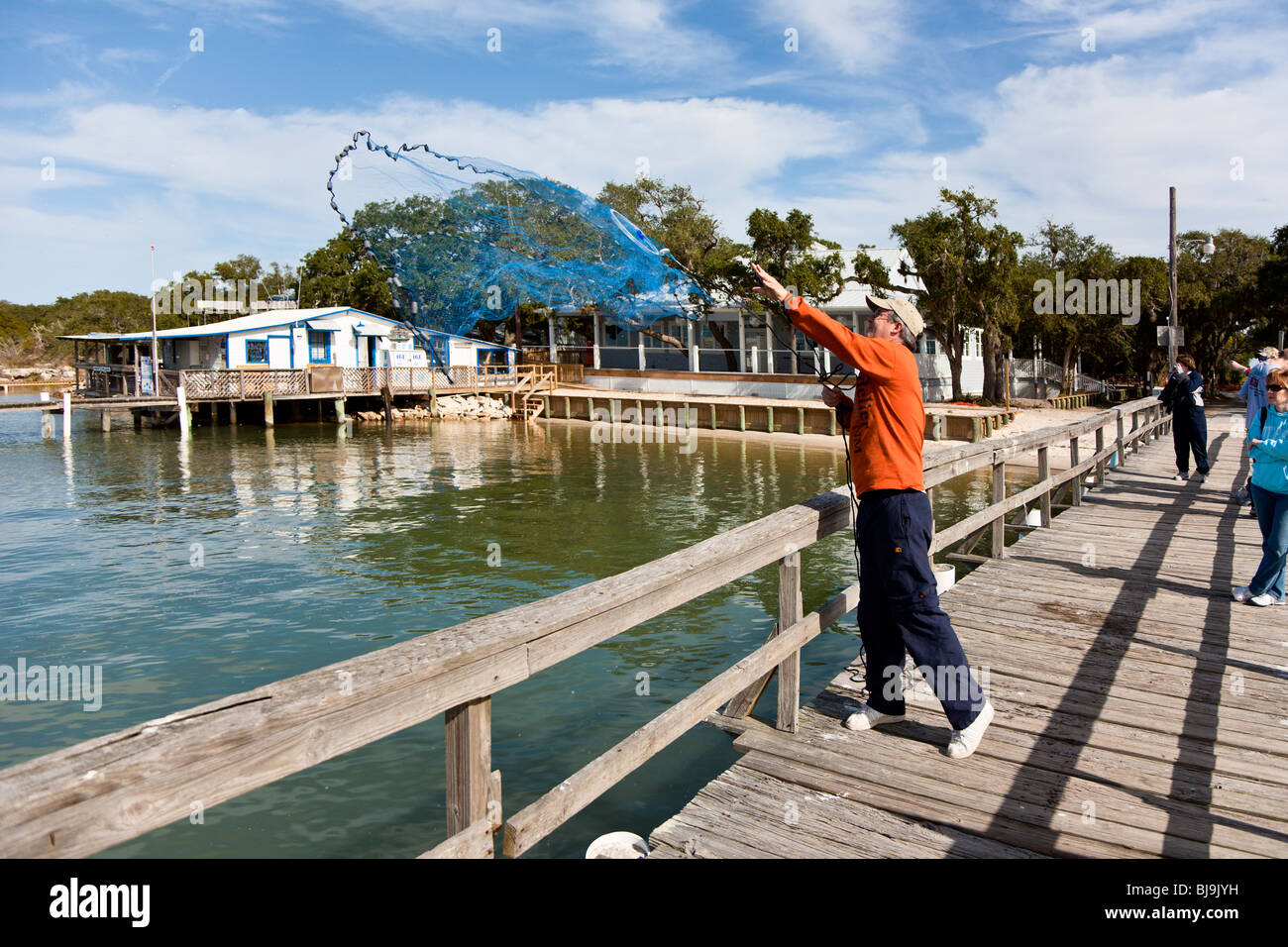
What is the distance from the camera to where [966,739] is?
4508mm

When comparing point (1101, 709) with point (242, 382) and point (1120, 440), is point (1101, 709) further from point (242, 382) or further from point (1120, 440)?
point (242, 382)

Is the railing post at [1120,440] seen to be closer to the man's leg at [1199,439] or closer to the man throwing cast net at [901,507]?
the man's leg at [1199,439]

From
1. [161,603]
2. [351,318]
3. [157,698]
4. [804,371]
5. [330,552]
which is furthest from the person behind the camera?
[351,318]

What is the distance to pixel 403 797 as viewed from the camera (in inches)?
285

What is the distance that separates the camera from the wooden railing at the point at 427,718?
1802mm

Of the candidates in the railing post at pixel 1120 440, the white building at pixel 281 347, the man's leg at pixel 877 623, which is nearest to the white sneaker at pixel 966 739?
the man's leg at pixel 877 623

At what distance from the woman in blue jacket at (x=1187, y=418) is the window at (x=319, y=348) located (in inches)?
1632

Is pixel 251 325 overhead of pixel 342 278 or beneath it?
beneath

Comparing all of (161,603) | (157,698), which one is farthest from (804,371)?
(157,698)

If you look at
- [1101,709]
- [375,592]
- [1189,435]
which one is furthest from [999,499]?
[375,592]

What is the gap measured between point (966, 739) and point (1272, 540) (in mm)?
4065
